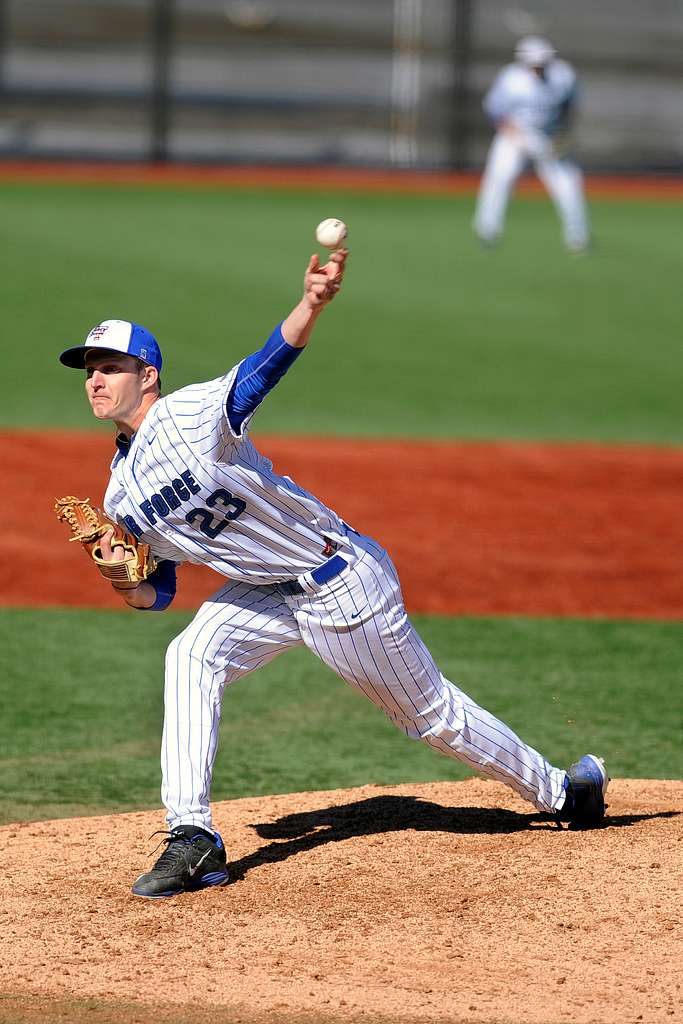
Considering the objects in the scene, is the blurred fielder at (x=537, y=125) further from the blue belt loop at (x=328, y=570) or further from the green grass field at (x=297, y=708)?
the blue belt loop at (x=328, y=570)

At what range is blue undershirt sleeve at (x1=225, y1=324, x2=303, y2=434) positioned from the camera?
3900 mm

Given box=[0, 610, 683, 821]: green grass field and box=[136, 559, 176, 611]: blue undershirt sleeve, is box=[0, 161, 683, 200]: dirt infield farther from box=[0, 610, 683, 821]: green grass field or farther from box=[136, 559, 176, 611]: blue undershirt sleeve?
box=[136, 559, 176, 611]: blue undershirt sleeve

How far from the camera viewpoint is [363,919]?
13.4ft

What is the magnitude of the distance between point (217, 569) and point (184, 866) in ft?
2.53

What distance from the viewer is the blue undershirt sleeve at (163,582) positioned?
4.45 metres

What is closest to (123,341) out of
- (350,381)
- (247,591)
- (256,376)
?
(256,376)

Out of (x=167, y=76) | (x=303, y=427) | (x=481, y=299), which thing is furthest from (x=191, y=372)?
(x=167, y=76)

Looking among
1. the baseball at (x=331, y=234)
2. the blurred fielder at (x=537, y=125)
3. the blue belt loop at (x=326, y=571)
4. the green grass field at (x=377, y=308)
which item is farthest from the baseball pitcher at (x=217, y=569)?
the blurred fielder at (x=537, y=125)

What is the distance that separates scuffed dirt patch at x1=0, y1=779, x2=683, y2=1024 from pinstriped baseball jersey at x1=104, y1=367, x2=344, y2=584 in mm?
864

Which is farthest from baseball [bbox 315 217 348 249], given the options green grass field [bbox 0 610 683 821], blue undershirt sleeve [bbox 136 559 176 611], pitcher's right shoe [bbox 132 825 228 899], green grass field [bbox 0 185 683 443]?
green grass field [bbox 0 185 683 443]

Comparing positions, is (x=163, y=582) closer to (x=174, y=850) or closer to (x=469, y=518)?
(x=174, y=850)

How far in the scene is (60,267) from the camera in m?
16.4

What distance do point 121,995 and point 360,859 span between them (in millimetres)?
1000

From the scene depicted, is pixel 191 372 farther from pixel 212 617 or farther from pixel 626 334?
pixel 212 617
